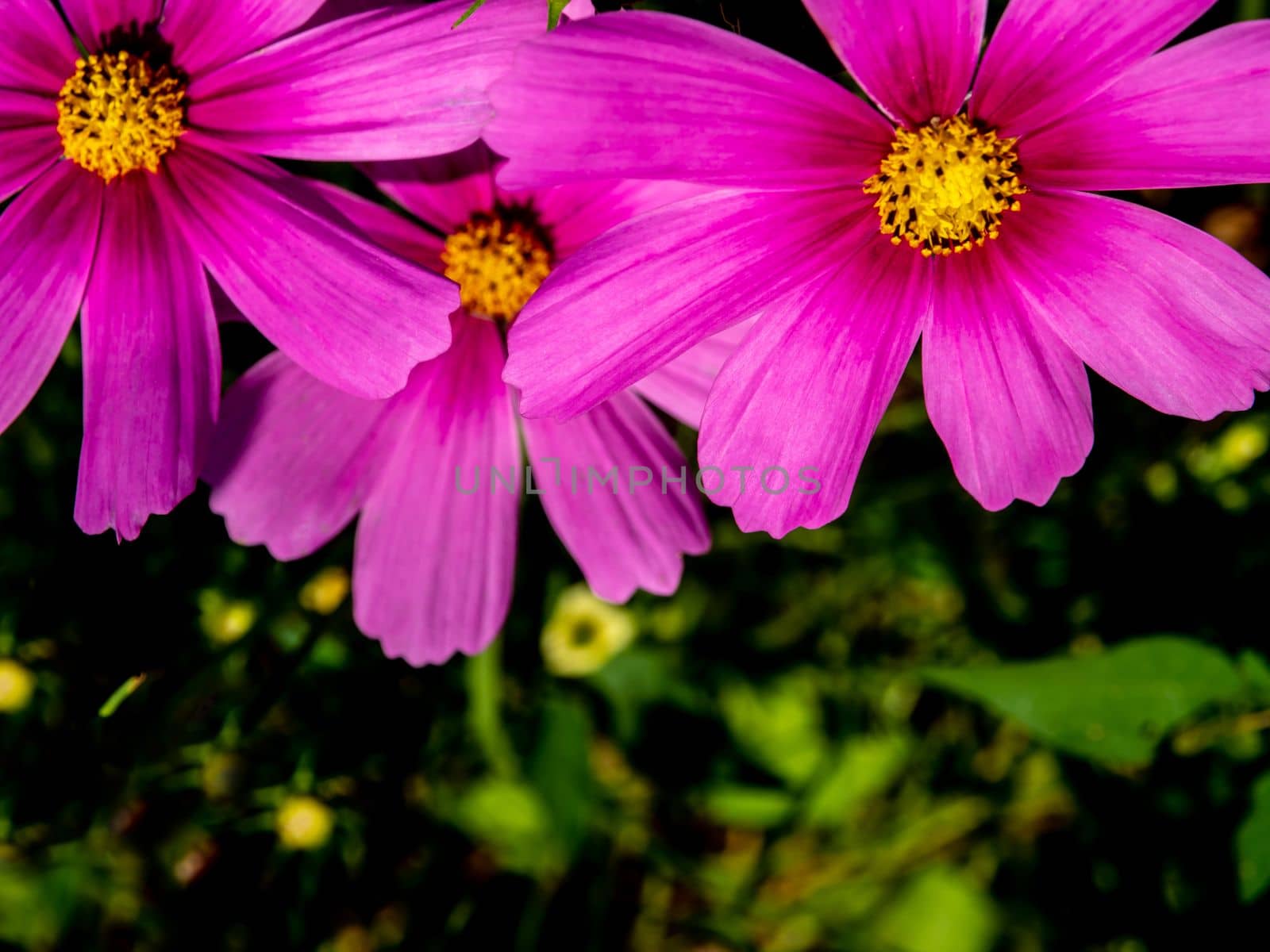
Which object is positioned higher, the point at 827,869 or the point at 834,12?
the point at 834,12

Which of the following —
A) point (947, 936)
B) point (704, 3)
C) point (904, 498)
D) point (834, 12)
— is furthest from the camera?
point (947, 936)

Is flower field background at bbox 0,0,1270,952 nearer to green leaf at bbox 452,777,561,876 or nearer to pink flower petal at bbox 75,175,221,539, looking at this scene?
green leaf at bbox 452,777,561,876

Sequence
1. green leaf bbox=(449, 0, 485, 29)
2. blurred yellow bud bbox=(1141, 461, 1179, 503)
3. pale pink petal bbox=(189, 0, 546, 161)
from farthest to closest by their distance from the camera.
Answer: blurred yellow bud bbox=(1141, 461, 1179, 503) → pale pink petal bbox=(189, 0, 546, 161) → green leaf bbox=(449, 0, 485, 29)

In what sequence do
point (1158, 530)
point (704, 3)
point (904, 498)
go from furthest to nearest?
1. point (904, 498)
2. point (1158, 530)
3. point (704, 3)

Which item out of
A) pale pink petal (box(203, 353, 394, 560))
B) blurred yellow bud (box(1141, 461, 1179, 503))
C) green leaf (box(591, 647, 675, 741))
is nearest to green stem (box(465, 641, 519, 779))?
green leaf (box(591, 647, 675, 741))

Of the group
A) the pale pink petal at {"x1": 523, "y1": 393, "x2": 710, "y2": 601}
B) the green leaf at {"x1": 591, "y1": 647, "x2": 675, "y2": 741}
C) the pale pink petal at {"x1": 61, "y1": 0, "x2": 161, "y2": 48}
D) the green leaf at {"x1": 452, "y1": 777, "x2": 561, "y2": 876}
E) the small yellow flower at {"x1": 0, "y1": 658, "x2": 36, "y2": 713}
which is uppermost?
the pale pink petal at {"x1": 61, "y1": 0, "x2": 161, "y2": 48}

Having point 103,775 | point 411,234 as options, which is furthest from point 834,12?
point 103,775

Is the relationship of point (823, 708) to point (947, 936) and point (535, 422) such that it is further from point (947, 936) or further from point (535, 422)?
point (535, 422)
